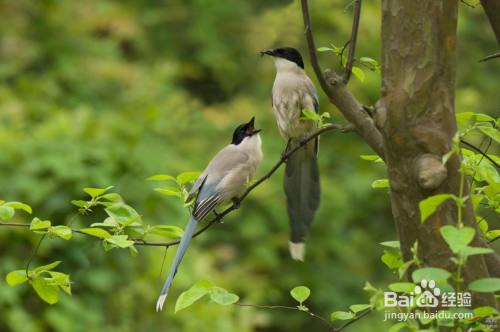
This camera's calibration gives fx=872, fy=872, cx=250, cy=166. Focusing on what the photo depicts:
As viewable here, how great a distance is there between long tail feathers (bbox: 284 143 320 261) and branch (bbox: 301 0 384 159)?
0.90 m

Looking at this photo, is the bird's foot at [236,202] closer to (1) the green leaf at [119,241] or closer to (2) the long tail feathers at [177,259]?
(2) the long tail feathers at [177,259]

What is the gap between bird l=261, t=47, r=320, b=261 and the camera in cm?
298

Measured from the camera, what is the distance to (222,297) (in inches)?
75.3

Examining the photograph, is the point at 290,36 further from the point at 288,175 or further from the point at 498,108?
the point at 288,175

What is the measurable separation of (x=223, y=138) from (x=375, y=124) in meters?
4.95

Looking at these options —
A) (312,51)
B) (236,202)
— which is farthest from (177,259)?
(312,51)

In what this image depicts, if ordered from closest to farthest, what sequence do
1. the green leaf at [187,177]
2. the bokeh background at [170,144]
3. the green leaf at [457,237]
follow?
the green leaf at [457,237]
the green leaf at [187,177]
the bokeh background at [170,144]

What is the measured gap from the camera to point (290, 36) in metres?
6.31

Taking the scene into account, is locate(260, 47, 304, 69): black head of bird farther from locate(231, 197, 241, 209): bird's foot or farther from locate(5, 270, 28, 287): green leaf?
locate(5, 270, 28, 287): green leaf

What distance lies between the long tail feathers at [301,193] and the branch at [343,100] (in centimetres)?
90

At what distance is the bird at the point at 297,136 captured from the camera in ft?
9.78

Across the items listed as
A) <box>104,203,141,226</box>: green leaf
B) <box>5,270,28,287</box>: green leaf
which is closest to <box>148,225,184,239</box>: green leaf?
<box>104,203,141,226</box>: green leaf

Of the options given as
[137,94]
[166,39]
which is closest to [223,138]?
[137,94]

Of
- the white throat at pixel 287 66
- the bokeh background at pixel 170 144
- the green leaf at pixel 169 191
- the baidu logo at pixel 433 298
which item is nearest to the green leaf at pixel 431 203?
the baidu logo at pixel 433 298
